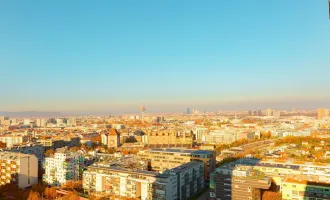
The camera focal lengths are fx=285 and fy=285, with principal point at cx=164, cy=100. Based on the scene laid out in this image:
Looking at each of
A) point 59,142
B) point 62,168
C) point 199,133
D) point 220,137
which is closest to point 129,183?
point 62,168

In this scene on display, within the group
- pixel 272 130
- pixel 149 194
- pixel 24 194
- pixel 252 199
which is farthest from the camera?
pixel 272 130

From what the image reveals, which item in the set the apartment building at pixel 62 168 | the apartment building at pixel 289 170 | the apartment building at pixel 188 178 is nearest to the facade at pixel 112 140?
the apartment building at pixel 62 168

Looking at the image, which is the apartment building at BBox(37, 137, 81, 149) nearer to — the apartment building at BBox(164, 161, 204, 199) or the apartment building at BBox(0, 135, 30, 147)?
the apartment building at BBox(0, 135, 30, 147)

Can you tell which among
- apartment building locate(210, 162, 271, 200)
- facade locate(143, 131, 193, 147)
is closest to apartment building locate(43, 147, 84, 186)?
apartment building locate(210, 162, 271, 200)

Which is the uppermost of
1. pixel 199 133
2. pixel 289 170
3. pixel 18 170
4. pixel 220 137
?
pixel 289 170

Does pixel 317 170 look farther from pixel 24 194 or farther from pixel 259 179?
pixel 24 194

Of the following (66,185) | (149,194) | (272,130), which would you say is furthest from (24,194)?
(272,130)

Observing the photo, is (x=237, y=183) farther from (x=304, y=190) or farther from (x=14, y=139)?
(x=14, y=139)
